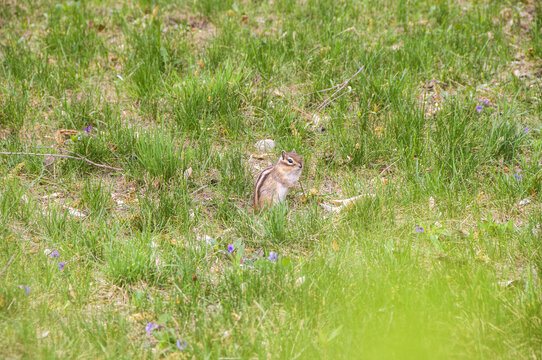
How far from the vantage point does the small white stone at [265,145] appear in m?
4.93

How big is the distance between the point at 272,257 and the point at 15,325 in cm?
144

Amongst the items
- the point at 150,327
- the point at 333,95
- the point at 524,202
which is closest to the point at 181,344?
the point at 150,327

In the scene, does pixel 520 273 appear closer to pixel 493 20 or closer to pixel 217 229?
pixel 217 229

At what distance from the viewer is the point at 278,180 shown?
4168mm

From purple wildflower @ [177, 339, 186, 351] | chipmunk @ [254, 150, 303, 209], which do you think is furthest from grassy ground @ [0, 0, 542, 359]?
chipmunk @ [254, 150, 303, 209]

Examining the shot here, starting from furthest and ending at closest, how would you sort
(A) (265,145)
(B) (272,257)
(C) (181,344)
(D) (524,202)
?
(A) (265,145) < (D) (524,202) < (B) (272,257) < (C) (181,344)

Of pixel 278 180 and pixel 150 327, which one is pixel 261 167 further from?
pixel 150 327

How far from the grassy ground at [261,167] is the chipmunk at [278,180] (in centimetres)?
17

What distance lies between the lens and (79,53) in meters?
6.07

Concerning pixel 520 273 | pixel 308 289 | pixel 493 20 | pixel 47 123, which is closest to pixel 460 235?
pixel 520 273

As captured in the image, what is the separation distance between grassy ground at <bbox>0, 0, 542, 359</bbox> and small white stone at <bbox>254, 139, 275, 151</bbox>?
6 cm

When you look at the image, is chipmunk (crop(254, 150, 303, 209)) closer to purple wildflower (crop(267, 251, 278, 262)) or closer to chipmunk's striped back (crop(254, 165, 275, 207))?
chipmunk's striped back (crop(254, 165, 275, 207))

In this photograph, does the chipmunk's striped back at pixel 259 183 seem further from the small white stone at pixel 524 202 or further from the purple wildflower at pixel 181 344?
the small white stone at pixel 524 202

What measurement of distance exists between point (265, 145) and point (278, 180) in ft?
2.79
